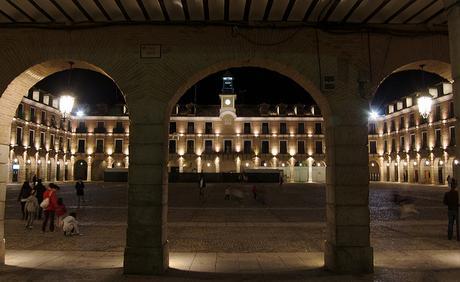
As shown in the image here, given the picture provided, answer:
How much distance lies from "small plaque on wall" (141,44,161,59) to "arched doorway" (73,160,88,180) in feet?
195

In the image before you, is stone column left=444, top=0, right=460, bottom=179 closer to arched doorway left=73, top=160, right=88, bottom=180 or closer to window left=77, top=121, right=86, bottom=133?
arched doorway left=73, top=160, right=88, bottom=180

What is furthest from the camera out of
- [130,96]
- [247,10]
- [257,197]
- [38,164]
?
[38,164]

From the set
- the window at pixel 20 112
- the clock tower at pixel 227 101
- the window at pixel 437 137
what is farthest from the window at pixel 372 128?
the window at pixel 20 112

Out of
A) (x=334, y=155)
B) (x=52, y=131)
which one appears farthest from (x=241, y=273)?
(x=52, y=131)

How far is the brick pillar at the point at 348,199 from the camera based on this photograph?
21.7 ft

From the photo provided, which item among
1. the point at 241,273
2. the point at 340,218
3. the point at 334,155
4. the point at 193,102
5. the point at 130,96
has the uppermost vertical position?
the point at 193,102

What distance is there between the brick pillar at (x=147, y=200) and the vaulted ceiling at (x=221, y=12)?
1858 millimetres

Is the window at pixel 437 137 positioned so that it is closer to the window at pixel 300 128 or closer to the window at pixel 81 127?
the window at pixel 300 128

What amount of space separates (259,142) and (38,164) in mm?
32513

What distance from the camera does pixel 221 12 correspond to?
643cm

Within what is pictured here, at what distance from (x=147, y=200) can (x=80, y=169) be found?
60.2m

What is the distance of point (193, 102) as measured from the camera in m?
66.9

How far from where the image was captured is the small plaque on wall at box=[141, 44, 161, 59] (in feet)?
22.3

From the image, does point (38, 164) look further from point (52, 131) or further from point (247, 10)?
point (247, 10)
